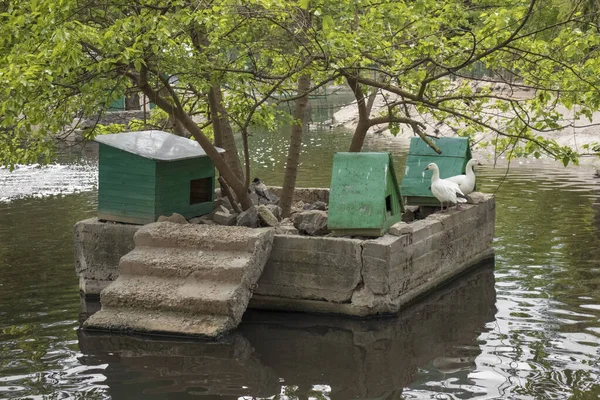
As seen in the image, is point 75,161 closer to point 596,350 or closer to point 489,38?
point 489,38

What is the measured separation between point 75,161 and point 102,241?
68.3 feet

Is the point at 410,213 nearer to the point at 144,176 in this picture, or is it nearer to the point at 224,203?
the point at 224,203

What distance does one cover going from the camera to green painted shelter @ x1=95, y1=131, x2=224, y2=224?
12117 millimetres

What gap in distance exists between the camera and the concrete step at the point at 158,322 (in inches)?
403

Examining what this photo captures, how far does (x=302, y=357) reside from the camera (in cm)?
978

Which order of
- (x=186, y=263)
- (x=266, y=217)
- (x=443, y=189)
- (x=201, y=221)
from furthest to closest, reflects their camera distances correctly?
(x=443, y=189) < (x=201, y=221) < (x=266, y=217) < (x=186, y=263)

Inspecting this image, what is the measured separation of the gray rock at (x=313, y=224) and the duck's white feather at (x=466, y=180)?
2.77 m

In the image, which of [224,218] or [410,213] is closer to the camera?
[224,218]

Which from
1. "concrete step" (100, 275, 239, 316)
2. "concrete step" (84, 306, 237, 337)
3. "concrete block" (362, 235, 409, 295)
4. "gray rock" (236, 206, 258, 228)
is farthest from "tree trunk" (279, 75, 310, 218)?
"concrete step" (84, 306, 237, 337)

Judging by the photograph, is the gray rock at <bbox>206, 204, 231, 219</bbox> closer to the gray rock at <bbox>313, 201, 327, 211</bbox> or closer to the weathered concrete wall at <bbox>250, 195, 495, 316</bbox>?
the gray rock at <bbox>313, 201, 327, 211</bbox>

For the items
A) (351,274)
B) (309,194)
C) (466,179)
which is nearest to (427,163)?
(466,179)

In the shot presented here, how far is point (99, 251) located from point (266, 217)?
2.36 metres

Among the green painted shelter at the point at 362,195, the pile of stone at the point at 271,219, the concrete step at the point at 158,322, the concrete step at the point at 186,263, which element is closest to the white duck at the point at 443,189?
the green painted shelter at the point at 362,195

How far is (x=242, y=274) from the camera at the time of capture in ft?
34.6
